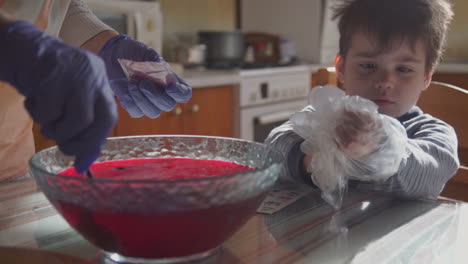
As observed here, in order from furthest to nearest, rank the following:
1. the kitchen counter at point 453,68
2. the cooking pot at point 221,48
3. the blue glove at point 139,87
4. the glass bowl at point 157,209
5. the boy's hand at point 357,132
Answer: the cooking pot at point 221,48 → the kitchen counter at point 453,68 → the blue glove at point 139,87 → the boy's hand at point 357,132 → the glass bowl at point 157,209

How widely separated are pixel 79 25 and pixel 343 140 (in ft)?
2.18

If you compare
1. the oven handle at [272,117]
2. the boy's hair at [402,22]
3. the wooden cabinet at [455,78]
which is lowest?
the oven handle at [272,117]

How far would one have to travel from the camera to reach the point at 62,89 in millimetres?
417

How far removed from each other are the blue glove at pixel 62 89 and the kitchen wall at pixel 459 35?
3465 millimetres

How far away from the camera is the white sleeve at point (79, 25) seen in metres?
0.98

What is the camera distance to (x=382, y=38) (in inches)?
44.9

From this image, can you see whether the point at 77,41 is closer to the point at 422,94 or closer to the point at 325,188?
the point at 325,188

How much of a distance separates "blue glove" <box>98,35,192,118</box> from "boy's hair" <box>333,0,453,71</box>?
0.60 meters

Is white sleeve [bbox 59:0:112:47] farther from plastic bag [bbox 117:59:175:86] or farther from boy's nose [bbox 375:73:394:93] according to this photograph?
boy's nose [bbox 375:73:394:93]

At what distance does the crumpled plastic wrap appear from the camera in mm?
612

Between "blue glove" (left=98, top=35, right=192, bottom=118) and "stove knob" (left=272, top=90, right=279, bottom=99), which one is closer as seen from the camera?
"blue glove" (left=98, top=35, right=192, bottom=118)

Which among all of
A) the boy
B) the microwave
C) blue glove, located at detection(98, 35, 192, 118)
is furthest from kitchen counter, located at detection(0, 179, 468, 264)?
the microwave

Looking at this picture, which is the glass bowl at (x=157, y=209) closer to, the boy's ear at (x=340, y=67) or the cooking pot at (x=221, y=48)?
the boy's ear at (x=340, y=67)

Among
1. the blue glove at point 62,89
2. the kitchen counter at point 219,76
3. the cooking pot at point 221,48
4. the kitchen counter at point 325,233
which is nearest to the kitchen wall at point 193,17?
the cooking pot at point 221,48
